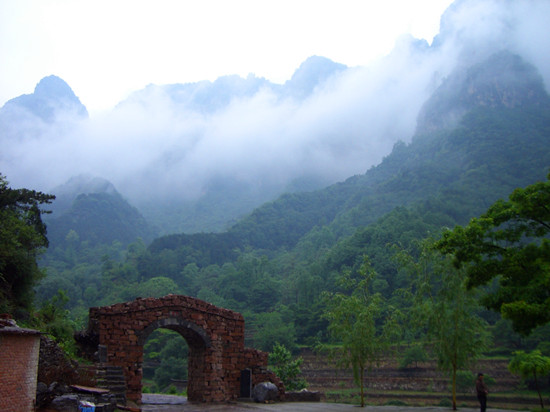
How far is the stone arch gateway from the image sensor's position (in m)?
14.9

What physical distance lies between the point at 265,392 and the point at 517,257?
32.5 feet

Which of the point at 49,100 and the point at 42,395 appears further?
the point at 49,100

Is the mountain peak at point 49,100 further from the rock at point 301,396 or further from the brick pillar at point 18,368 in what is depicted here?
the brick pillar at point 18,368

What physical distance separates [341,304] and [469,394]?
822 inches

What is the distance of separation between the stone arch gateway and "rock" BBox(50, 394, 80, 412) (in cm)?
384

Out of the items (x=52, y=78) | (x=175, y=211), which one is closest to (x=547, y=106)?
(x=175, y=211)

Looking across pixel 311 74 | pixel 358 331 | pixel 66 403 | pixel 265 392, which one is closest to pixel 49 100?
pixel 311 74

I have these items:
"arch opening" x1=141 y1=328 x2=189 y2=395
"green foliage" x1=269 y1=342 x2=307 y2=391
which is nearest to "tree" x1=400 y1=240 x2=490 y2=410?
"green foliage" x1=269 y1=342 x2=307 y2=391

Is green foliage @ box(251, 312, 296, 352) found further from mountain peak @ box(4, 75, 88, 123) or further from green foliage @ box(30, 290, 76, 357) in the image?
mountain peak @ box(4, 75, 88, 123)

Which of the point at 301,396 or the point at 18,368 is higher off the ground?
the point at 18,368

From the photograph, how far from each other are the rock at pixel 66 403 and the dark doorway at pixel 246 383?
7.77 meters

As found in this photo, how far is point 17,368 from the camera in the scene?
9547 mm

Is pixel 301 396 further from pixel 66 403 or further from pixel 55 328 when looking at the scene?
pixel 66 403

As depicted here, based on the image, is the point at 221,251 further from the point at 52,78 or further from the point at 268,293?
the point at 52,78
